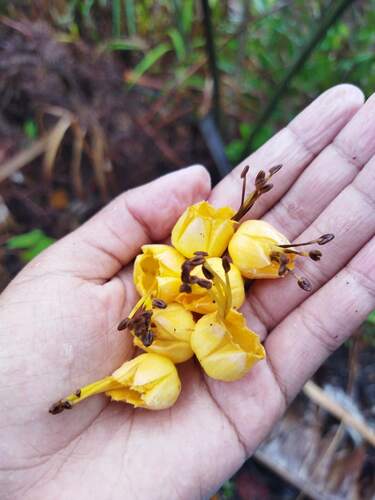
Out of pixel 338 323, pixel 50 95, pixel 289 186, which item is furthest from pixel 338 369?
pixel 50 95

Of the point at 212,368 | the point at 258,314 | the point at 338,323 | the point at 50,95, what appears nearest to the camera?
the point at 212,368

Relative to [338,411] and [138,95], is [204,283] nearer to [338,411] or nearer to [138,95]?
[338,411]

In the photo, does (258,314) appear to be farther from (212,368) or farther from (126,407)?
(126,407)

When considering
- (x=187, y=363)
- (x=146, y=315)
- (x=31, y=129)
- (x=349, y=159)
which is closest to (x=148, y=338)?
(x=146, y=315)

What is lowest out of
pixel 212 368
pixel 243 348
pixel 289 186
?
pixel 212 368

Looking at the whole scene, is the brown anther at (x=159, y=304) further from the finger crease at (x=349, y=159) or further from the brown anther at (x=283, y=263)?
the finger crease at (x=349, y=159)

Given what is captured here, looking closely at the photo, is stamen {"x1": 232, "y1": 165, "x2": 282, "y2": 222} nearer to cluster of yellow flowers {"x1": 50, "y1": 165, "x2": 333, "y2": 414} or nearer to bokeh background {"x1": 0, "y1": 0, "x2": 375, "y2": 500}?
cluster of yellow flowers {"x1": 50, "y1": 165, "x2": 333, "y2": 414}

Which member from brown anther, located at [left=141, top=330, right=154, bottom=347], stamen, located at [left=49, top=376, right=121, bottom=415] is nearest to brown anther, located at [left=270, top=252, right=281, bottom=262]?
brown anther, located at [left=141, top=330, right=154, bottom=347]

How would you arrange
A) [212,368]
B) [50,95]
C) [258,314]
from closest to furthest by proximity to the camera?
[212,368], [258,314], [50,95]
